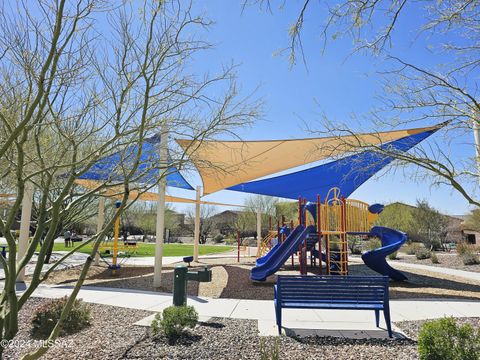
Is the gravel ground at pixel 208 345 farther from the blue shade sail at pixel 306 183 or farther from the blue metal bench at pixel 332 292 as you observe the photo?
the blue shade sail at pixel 306 183

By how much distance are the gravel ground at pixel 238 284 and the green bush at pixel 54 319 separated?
3.39 m

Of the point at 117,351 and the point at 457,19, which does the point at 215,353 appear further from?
the point at 457,19

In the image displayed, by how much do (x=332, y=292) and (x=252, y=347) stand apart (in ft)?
5.07

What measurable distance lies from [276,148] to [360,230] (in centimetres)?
417

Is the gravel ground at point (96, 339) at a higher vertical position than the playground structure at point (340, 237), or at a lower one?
lower

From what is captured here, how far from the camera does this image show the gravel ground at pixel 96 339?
3.97 meters

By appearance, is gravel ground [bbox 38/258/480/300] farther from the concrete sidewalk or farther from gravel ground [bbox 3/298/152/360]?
gravel ground [bbox 3/298/152/360]

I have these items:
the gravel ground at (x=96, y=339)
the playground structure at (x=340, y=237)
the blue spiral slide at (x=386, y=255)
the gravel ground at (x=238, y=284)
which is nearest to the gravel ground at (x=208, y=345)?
the gravel ground at (x=96, y=339)

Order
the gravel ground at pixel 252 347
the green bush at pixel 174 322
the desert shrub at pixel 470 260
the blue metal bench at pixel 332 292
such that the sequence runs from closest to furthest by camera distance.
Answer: the gravel ground at pixel 252 347
the green bush at pixel 174 322
the blue metal bench at pixel 332 292
the desert shrub at pixel 470 260

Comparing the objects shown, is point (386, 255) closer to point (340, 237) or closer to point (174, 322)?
point (340, 237)

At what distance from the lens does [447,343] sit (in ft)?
11.2

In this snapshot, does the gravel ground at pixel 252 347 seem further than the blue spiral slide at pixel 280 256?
No

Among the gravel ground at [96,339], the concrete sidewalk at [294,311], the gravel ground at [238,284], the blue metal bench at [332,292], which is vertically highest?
the blue metal bench at [332,292]

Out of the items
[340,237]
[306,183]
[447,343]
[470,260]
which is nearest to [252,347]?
[447,343]
